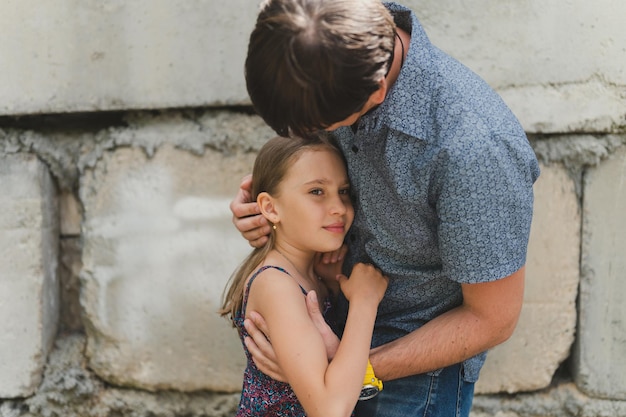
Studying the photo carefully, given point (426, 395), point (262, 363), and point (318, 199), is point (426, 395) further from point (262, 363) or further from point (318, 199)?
point (318, 199)

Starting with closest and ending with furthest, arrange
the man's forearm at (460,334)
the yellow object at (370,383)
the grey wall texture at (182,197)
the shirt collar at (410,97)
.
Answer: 1. the shirt collar at (410,97)
2. the man's forearm at (460,334)
3. the yellow object at (370,383)
4. the grey wall texture at (182,197)

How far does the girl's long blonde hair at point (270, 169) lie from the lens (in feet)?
6.40

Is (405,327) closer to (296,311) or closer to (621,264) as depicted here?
(296,311)

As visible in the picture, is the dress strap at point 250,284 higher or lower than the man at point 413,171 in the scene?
lower

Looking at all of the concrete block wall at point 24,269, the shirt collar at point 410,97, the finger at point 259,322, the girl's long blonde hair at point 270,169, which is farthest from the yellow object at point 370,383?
the concrete block wall at point 24,269

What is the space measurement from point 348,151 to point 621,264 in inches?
45.8

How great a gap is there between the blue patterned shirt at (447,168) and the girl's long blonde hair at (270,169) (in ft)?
0.64

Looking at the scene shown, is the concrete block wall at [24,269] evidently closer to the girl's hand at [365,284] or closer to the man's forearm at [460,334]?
the girl's hand at [365,284]

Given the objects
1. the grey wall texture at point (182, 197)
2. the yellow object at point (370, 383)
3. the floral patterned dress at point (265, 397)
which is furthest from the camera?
the grey wall texture at point (182, 197)

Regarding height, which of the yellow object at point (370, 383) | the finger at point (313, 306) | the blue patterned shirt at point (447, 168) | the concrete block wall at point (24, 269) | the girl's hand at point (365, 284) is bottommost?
the concrete block wall at point (24, 269)

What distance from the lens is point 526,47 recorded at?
2.40m

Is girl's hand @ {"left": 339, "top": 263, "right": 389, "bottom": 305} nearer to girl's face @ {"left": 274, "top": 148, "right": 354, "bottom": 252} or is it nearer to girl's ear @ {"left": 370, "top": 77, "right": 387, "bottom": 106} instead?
girl's face @ {"left": 274, "top": 148, "right": 354, "bottom": 252}

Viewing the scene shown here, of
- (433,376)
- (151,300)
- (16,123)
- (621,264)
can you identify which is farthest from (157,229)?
→ (621,264)

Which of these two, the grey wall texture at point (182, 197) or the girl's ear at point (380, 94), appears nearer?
the girl's ear at point (380, 94)
